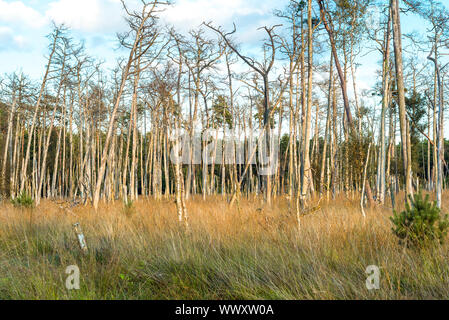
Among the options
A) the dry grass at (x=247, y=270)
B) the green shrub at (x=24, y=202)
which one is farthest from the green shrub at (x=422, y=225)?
the green shrub at (x=24, y=202)

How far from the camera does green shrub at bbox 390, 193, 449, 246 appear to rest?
13.6 feet

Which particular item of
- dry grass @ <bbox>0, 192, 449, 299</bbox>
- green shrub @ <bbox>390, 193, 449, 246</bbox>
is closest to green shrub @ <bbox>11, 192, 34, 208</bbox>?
dry grass @ <bbox>0, 192, 449, 299</bbox>

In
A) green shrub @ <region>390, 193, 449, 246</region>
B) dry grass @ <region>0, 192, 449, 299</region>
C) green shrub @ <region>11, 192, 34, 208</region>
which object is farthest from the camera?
green shrub @ <region>11, 192, 34, 208</region>

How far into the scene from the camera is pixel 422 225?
4.18 meters

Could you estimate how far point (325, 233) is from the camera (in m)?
4.92

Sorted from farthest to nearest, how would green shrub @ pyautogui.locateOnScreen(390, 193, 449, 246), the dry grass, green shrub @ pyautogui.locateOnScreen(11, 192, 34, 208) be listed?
green shrub @ pyautogui.locateOnScreen(11, 192, 34, 208)
green shrub @ pyautogui.locateOnScreen(390, 193, 449, 246)
the dry grass

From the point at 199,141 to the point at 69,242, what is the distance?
15390 mm

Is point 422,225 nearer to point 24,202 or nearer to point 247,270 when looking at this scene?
point 247,270

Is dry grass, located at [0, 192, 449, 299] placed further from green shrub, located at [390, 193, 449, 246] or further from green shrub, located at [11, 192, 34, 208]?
green shrub, located at [11, 192, 34, 208]

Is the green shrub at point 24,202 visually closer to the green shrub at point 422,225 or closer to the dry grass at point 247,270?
the dry grass at point 247,270

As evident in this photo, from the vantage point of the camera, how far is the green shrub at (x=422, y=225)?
163 inches

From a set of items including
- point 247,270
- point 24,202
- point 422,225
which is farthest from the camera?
point 24,202

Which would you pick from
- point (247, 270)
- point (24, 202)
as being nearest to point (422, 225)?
point (247, 270)
